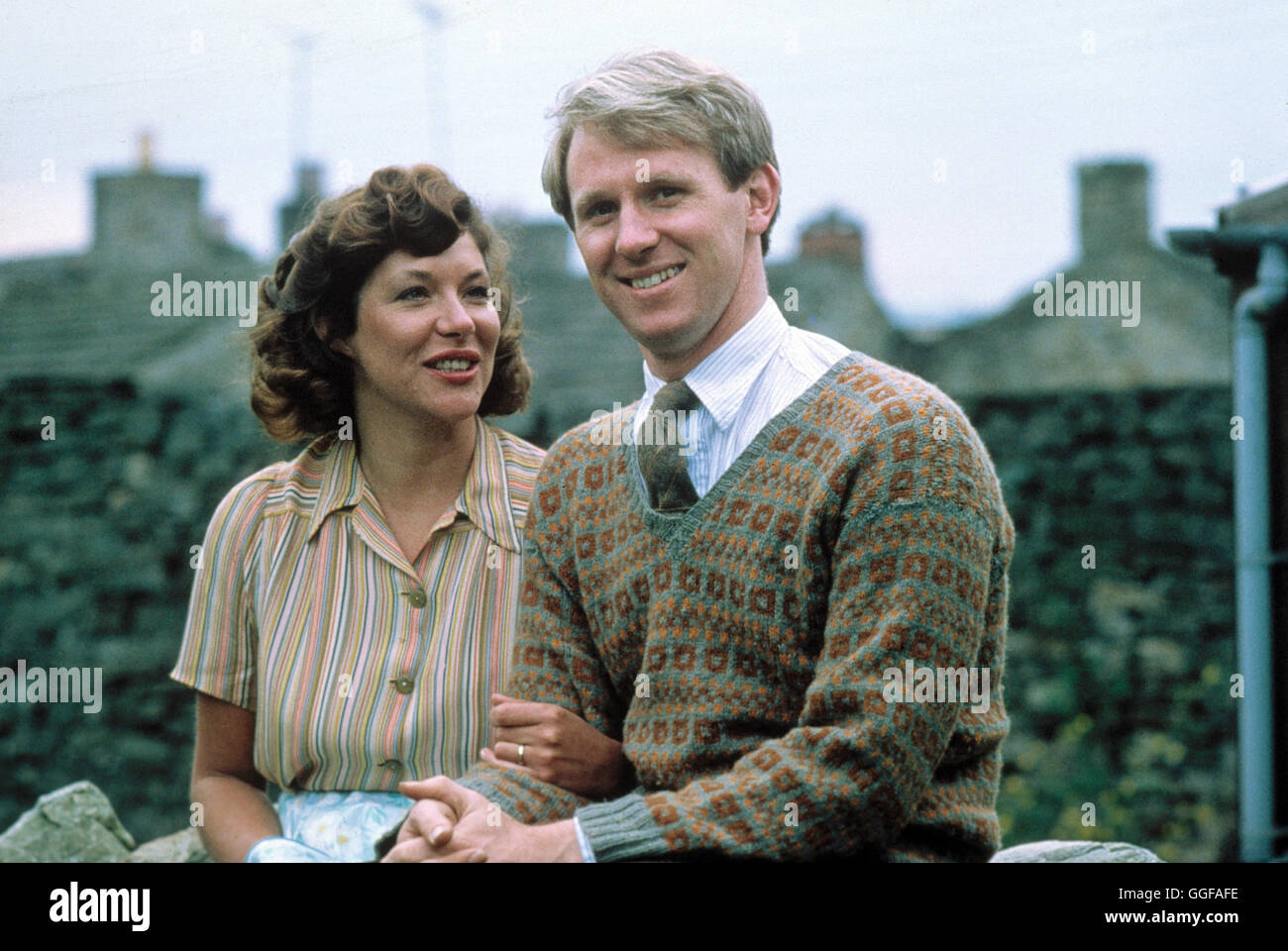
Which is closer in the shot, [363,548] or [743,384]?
[743,384]

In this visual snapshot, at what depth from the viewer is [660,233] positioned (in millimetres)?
2488

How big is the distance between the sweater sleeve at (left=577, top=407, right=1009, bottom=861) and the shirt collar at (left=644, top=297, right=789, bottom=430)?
0.32 meters

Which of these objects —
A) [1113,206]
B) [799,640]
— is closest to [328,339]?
[799,640]

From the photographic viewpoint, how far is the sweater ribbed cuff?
2.36 metres

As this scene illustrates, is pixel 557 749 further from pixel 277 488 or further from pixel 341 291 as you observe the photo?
pixel 341 291

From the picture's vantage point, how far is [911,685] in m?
2.24

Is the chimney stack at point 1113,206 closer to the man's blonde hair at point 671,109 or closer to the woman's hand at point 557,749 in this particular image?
the man's blonde hair at point 671,109

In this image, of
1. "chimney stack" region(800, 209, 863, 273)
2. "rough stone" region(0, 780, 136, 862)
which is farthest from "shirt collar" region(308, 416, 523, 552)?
"chimney stack" region(800, 209, 863, 273)

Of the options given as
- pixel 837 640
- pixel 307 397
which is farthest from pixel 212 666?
pixel 837 640

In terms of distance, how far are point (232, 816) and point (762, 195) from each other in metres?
1.52

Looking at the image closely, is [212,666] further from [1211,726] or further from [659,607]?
[1211,726]

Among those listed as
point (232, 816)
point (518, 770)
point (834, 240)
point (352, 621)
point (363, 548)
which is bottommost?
point (232, 816)

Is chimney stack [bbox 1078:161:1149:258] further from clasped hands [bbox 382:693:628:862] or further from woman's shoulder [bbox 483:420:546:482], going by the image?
clasped hands [bbox 382:693:628:862]

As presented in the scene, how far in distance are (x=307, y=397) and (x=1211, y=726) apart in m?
4.15
